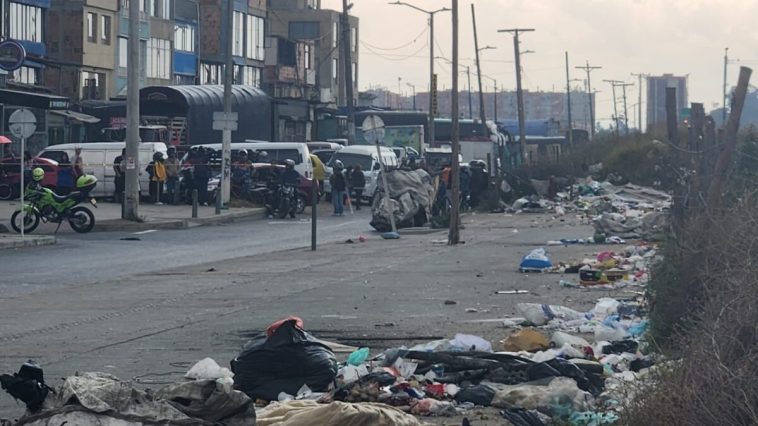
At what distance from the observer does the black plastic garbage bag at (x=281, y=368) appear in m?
9.34

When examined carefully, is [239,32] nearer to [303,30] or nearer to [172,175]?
[303,30]

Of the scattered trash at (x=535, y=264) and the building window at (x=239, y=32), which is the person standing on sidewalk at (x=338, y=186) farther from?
the building window at (x=239, y=32)

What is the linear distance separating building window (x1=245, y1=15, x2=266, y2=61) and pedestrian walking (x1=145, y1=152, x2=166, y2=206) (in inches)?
1858

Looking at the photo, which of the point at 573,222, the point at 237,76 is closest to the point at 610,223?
the point at 573,222

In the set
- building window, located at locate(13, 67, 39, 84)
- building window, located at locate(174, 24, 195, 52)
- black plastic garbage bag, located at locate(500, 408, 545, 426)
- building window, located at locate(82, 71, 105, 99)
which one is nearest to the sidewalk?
building window, located at locate(13, 67, 39, 84)

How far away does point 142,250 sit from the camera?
1053 inches

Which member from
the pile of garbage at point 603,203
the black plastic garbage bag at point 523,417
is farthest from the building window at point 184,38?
the black plastic garbage bag at point 523,417

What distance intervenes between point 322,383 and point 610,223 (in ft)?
66.0

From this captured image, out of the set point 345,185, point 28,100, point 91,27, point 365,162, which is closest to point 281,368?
point 345,185

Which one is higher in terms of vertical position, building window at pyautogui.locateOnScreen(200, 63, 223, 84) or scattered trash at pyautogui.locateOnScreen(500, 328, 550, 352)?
building window at pyautogui.locateOnScreen(200, 63, 223, 84)

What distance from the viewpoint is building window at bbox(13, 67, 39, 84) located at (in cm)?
6019

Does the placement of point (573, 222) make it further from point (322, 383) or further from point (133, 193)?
point (322, 383)

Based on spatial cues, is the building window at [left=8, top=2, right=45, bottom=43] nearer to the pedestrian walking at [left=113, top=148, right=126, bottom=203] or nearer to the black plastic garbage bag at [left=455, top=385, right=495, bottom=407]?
the pedestrian walking at [left=113, top=148, right=126, bottom=203]

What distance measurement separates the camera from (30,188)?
101 ft
